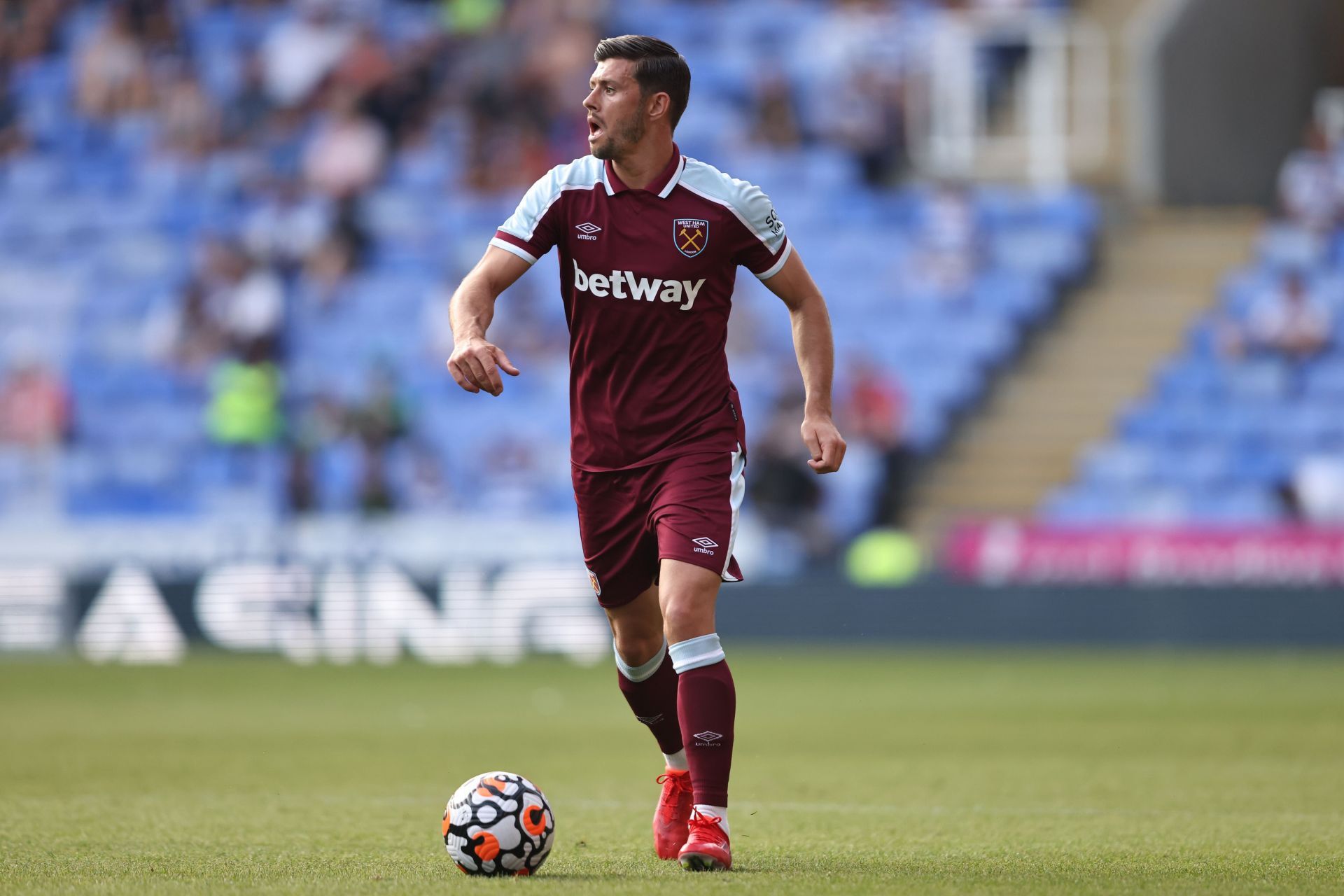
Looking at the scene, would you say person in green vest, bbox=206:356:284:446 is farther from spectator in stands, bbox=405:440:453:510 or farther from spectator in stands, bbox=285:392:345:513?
spectator in stands, bbox=405:440:453:510

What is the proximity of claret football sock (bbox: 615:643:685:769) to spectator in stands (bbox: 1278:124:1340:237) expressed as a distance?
15.7 meters

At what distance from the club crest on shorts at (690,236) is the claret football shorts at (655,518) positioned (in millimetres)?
616

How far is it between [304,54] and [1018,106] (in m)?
8.34

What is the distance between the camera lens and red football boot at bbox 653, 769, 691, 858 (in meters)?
6.34

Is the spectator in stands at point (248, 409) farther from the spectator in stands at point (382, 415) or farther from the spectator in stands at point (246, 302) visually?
the spectator in stands at point (382, 415)

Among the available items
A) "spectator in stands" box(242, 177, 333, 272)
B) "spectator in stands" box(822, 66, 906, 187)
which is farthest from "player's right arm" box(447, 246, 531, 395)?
"spectator in stands" box(242, 177, 333, 272)

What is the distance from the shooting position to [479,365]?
230 inches

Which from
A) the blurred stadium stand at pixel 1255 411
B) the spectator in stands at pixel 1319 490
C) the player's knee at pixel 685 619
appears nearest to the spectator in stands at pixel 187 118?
the blurred stadium stand at pixel 1255 411

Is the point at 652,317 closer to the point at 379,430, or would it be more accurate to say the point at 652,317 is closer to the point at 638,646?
the point at 638,646

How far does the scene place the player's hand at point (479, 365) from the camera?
19.1ft

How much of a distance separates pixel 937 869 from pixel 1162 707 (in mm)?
7498

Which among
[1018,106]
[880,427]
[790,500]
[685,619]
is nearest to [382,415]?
[790,500]

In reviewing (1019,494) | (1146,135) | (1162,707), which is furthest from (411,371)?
(1162,707)

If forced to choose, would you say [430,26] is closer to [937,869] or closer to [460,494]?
[460,494]
